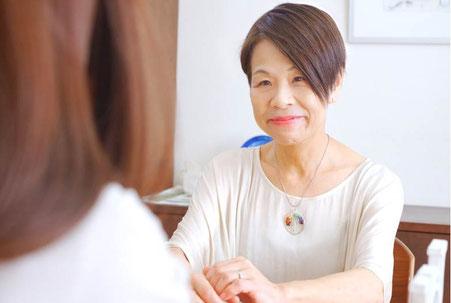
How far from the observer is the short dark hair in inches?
58.8

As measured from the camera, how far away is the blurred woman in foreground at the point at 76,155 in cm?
36

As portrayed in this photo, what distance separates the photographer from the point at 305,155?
1.64 meters

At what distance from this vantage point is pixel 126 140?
1.40 feet

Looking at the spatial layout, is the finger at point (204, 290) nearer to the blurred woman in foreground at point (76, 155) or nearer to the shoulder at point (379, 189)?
the shoulder at point (379, 189)

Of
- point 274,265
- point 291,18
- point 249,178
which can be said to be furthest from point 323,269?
point 291,18

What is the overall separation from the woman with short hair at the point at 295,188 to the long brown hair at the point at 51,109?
1070 millimetres

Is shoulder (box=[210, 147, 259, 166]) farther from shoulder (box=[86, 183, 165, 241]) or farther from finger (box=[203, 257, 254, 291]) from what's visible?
shoulder (box=[86, 183, 165, 241])

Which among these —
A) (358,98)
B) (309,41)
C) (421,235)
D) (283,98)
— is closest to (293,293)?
(283,98)

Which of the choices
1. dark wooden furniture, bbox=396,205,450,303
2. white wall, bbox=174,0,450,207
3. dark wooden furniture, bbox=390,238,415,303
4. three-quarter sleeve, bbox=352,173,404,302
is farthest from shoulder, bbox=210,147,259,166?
white wall, bbox=174,0,450,207

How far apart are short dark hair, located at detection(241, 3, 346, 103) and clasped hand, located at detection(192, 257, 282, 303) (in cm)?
54

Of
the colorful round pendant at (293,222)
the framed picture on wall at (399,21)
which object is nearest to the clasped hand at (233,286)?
the colorful round pendant at (293,222)

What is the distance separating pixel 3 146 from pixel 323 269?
1.29 metres

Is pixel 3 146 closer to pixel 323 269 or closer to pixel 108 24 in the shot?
pixel 108 24

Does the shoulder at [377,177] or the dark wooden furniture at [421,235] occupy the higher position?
the shoulder at [377,177]
